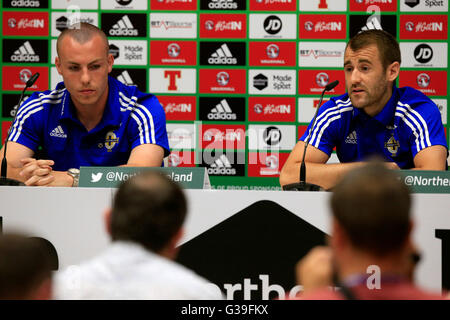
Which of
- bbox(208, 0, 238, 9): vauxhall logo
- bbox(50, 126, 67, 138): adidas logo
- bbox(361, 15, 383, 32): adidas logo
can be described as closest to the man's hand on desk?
bbox(50, 126, 67, 138): adidas logo

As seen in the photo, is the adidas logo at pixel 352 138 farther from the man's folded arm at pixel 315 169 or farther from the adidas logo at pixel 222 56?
the adidas logo at pixel 222 56

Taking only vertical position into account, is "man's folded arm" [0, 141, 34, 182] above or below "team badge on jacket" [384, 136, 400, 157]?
below

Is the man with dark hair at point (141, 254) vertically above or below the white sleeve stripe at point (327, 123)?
below

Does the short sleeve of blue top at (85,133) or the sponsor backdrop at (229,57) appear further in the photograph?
the sponsor backdrop at (229,57)

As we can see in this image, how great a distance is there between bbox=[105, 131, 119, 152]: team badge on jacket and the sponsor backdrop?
1.95 m

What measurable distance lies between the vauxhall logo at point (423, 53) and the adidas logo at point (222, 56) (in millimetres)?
1486

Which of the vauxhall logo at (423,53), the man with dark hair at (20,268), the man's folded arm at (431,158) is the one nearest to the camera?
the man with dark hair at (20,268)

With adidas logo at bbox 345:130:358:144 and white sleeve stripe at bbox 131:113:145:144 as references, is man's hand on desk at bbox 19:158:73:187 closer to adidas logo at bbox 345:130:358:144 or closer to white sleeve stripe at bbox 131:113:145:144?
white sleeve stripe at bbox 131:113:145:144

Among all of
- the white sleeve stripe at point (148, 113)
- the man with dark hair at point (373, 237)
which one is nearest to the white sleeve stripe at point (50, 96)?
the white sleeve stripe at point (148, 113)

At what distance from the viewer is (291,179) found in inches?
114

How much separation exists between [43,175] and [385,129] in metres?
1.67

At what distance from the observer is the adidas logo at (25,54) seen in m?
5.13

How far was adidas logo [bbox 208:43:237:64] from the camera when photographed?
5.10 meters
